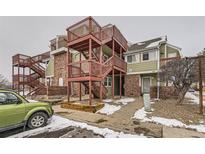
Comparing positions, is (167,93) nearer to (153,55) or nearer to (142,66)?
(142,66)

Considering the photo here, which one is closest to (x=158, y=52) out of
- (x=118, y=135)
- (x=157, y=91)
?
(x=157, y=91)

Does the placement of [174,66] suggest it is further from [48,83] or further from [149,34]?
[48,83]

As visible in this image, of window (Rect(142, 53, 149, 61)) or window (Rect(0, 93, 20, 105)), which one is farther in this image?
window (Rect(142, 53, 149, 61))

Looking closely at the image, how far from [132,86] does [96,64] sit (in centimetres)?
771

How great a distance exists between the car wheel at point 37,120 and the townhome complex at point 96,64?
2895mm

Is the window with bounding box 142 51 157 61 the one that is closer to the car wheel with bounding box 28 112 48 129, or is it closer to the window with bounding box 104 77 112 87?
the window with bounding box 104 77 112 87

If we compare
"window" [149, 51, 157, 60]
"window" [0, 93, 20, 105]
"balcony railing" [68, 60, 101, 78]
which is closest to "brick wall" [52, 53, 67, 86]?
"balcony railing" [68, 60, 101, 78]

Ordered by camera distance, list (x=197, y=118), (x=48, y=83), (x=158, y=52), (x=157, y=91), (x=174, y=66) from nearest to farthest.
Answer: (x=197, y=118) → (x=174, y=66) → (x=157, y=91) → (x=158, y=52) → (x=48, y=83)

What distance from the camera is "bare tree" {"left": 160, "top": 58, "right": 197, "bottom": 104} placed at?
23.6ft

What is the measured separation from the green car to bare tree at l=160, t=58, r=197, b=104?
772 centimetres

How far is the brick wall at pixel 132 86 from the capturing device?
14402 millimetres

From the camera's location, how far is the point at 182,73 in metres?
7.45

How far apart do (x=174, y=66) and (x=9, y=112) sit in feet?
28.9

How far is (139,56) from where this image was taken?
47.5 ft
